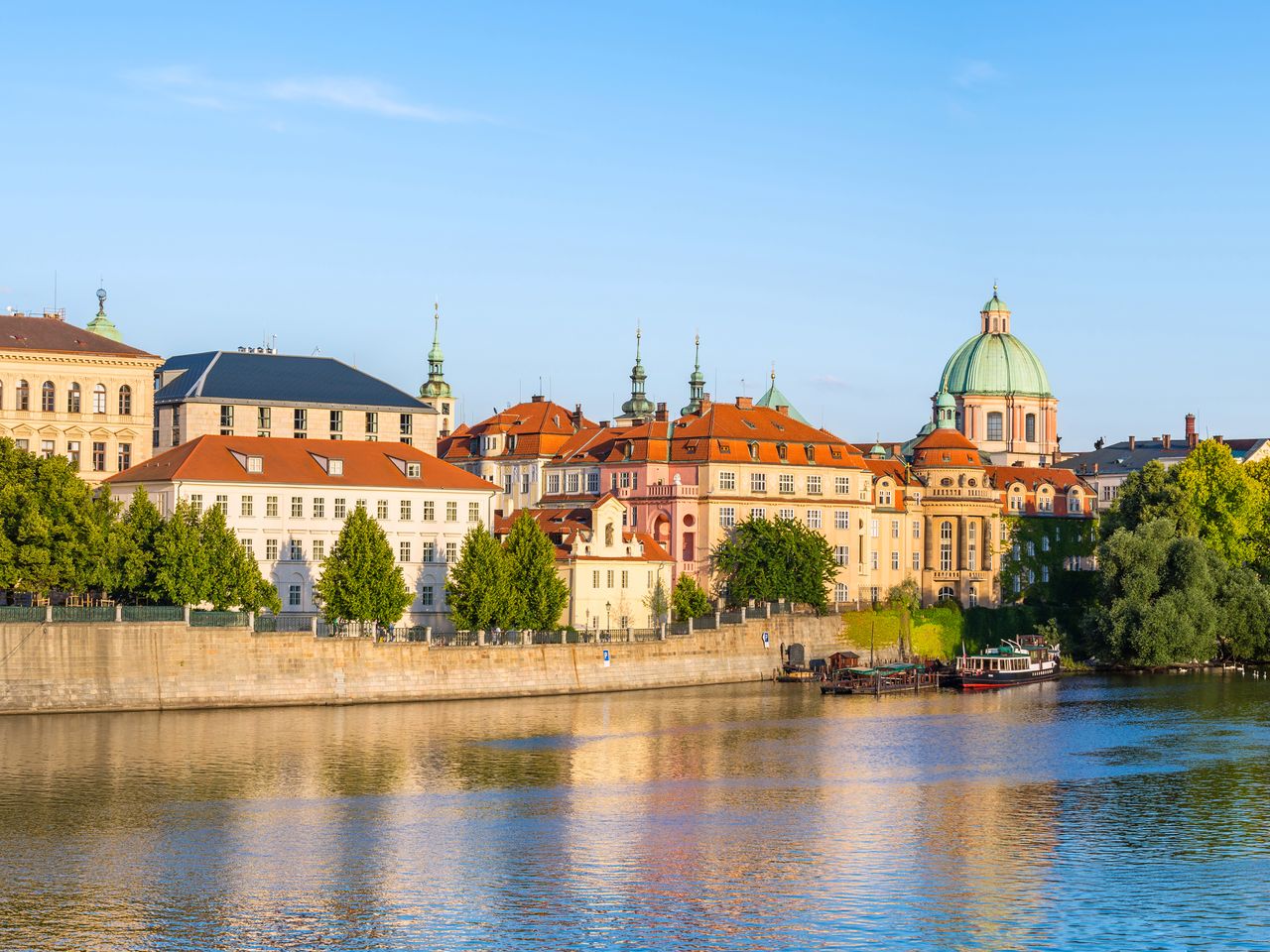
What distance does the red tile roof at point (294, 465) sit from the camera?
120188mm

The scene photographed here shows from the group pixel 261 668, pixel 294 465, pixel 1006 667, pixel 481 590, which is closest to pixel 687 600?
pixel 1006 667

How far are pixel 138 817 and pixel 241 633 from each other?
112ft

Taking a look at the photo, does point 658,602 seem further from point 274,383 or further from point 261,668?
point 261,668

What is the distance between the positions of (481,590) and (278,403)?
28.6 meters

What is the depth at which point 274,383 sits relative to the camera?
139375 mm

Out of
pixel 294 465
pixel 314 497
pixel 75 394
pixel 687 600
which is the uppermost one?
pixel 75 394

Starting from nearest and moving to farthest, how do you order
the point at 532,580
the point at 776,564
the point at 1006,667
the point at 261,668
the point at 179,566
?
the point at 261,668 < the point at 179,566 < the point at 532,580 < the point at 1006,667 < the point at 776,564

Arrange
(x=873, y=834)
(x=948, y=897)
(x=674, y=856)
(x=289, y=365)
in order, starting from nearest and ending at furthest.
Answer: (x=948, y=897)
(x=674, y=856)
(x=873, y=834)
(x=289, y=365)

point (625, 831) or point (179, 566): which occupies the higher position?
point (179, 566)

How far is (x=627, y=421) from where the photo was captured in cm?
18038

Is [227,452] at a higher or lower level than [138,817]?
higher

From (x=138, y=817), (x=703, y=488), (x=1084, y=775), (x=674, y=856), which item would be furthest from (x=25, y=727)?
(x=703, y=488)

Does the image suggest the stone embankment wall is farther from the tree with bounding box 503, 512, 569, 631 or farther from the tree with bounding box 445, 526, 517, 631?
the tree with bounding box 503, 512, 569, 631

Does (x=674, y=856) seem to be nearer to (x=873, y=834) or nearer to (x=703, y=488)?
(x=873, y=834)
